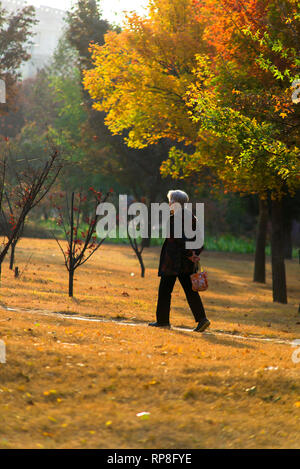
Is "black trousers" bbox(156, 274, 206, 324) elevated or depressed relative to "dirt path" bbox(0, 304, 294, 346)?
elevated

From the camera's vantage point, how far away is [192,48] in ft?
55.4

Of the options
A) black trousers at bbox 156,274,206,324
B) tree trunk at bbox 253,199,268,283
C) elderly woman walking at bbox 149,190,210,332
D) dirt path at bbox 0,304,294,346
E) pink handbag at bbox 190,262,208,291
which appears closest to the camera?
pink handbag at bbox 190,262,208,291

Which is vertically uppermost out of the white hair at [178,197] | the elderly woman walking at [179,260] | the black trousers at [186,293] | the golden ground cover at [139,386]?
the white hair at [178,197]

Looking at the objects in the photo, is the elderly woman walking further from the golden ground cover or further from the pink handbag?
the golden ground cover

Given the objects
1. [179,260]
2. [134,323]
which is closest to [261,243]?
[134,323]

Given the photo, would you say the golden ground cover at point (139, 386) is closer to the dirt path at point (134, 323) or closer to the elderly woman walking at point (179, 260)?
the dirt path at point (134, 323)

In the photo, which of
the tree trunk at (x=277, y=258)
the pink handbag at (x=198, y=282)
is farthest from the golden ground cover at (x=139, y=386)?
the tree trunk at (x=277, y=258)

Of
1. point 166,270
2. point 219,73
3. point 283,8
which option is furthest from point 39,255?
point 166,270

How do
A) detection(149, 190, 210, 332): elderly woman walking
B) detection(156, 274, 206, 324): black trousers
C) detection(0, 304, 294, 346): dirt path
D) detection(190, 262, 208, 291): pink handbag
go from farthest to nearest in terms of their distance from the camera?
detection(0, 304, 294, 346): dirt path
detection(156, 274, 206, 324): black trousers
detection(149, 190, 210, 332): elderly woman walking
detection(190, 262, 208, 291): pink handbag

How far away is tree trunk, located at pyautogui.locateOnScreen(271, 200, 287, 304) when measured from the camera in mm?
17484

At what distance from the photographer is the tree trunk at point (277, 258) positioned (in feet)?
57.4

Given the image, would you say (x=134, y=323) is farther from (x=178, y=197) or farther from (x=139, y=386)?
(x=139, y=386)

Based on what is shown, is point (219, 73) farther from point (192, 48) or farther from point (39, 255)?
point (39, 255)

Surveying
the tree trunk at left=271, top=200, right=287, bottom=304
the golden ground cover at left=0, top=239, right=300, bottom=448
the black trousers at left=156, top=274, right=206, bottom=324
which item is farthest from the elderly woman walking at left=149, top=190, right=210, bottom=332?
the tree trunk at left=271, top=200, right=287, bottom=304
